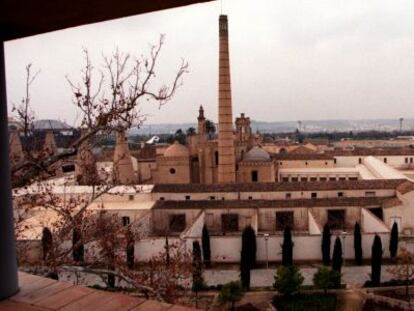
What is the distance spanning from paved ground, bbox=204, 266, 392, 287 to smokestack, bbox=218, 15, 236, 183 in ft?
32.9

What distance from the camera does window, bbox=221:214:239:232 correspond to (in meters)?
21.4

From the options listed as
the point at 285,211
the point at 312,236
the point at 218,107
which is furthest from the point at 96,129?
the point at 218,107

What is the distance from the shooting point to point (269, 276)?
16.7 meters

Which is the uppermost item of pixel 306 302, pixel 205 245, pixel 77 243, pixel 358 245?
pixel 77 243

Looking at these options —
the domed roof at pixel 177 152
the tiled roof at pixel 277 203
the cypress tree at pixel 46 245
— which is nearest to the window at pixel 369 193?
the tiled roof at pixel 277 203

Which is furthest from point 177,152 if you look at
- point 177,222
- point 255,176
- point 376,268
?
point 376,268

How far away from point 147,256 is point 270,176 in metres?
11.3

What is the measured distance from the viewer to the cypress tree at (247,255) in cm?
1534

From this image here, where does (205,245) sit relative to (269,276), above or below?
above

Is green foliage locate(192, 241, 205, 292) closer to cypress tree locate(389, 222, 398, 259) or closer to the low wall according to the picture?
the low wall

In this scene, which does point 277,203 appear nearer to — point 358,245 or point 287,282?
point 358,245

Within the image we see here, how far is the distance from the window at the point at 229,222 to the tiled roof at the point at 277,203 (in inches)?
19.2

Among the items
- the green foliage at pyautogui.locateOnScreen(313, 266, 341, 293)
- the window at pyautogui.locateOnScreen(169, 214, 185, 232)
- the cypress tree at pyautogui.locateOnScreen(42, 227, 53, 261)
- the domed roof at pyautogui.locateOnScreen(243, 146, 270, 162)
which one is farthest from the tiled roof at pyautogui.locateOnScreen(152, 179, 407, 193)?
the cypress tree at pyautogui.locateOnScreen(42, 227, 53, 261)

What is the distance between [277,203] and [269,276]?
Answer: 5.62 metres
